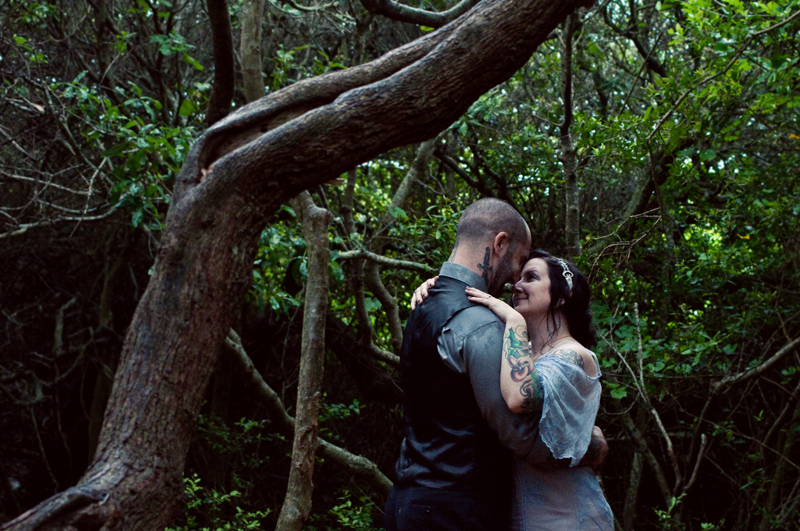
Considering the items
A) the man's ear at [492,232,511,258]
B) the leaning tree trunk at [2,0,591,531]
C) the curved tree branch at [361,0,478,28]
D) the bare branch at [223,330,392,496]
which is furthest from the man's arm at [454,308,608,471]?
the bare branch at [223,330,392,496]

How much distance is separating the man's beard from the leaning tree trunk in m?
0.64

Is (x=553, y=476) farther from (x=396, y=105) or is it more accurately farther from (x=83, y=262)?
(x=83, y=262)

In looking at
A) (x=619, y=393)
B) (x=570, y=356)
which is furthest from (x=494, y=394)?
(x=619, y=393)

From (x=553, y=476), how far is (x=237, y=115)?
1.84 metres

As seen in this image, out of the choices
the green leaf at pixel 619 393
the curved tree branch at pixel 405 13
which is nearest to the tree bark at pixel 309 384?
the curved tree branch at pixel 405 13

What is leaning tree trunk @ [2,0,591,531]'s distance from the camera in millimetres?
1855

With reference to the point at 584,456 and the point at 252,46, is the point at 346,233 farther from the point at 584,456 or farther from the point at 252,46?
the point at 584,456

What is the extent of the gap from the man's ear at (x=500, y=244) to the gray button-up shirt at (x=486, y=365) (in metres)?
0.36

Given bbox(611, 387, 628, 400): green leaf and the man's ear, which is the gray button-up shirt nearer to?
the man's ear

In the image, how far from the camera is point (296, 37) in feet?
22.5

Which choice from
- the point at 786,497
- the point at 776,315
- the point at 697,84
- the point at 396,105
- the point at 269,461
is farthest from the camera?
the point at 269,461

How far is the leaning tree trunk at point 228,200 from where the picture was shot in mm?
1855

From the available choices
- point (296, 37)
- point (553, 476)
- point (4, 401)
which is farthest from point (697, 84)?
point (4, 401)

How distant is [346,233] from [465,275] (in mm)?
3004
